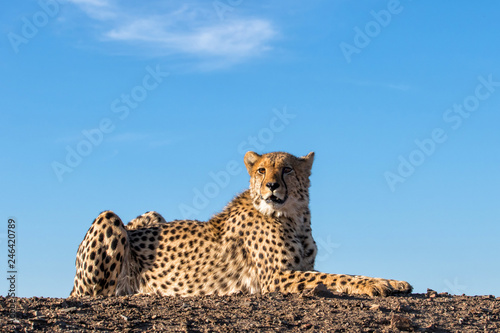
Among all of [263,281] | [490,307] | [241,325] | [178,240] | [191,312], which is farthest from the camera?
[178,240]

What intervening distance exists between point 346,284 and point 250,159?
7.01 feet

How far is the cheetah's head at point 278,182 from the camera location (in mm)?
7703

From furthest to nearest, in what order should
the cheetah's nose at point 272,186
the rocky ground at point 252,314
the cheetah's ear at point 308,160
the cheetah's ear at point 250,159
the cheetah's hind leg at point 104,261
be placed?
the cheetah's ear at point 308,160, the cheetah's ear at point 250,159, the cheetah's hind leg at point 104,261, the cheetah's nose at point 272,186, the rocky ground at point 252,314

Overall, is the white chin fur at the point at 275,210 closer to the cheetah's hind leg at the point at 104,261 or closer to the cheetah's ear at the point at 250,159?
the cheetah's ear at the point at 250,159

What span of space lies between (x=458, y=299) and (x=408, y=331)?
1.56 m

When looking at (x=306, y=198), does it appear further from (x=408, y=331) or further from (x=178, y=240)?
(x=408, y=331)

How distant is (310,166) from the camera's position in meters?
8.44

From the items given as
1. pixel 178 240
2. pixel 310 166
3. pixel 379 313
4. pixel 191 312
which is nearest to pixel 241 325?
pixel 191 312

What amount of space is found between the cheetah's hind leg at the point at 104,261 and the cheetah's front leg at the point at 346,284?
6.32ft

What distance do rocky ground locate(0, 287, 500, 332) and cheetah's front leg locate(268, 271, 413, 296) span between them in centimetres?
11

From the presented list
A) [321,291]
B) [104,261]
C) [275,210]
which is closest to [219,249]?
[275,210]

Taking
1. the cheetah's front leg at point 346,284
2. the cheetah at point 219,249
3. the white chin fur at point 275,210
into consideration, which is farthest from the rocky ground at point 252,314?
the white chin fur at point 275,210

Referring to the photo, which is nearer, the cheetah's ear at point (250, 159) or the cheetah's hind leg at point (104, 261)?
the cheetah's hind leg at point (104, 261)

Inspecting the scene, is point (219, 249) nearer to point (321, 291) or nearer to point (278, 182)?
point (278, 182)
